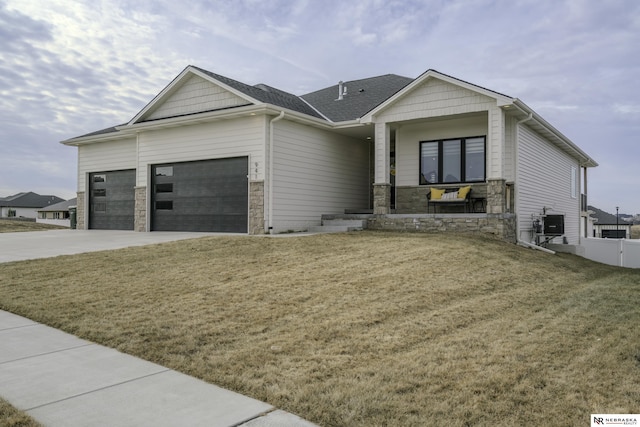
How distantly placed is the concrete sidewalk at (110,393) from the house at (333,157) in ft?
30.2

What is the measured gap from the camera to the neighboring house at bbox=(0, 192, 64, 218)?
6134 cm

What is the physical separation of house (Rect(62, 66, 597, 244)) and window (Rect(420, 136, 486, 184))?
1.2 inches

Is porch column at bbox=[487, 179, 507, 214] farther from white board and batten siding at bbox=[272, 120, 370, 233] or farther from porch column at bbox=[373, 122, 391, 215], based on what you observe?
white board and batten siding at bbox=[272, 120, 370, 233]

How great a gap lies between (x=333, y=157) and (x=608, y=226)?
37.0 metres

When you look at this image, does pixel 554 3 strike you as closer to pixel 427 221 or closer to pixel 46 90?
pixel 427 221

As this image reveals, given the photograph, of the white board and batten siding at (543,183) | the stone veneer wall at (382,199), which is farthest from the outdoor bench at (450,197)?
the white board and batten siding at (543,183)

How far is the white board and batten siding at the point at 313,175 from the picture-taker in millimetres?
13595

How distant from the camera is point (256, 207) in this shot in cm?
1341

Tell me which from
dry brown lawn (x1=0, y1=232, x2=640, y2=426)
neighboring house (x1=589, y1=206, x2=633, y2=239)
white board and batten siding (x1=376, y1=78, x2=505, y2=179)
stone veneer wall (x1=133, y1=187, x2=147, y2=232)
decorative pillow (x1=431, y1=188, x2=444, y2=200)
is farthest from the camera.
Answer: neighboring house (x1=589, y1=206, x2=633, y2=239)

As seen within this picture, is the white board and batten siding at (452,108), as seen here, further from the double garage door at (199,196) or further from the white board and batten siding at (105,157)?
the white board and batten siding at (105,157)

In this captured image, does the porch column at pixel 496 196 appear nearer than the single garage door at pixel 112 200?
Yes

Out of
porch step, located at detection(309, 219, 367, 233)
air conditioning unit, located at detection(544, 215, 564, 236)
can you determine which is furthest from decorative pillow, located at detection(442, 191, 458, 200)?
air conditioning unit, located at detection(544, 215, 564, 236)

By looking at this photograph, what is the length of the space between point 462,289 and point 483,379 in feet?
10.6

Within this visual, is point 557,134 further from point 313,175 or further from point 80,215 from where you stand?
point 80,215
